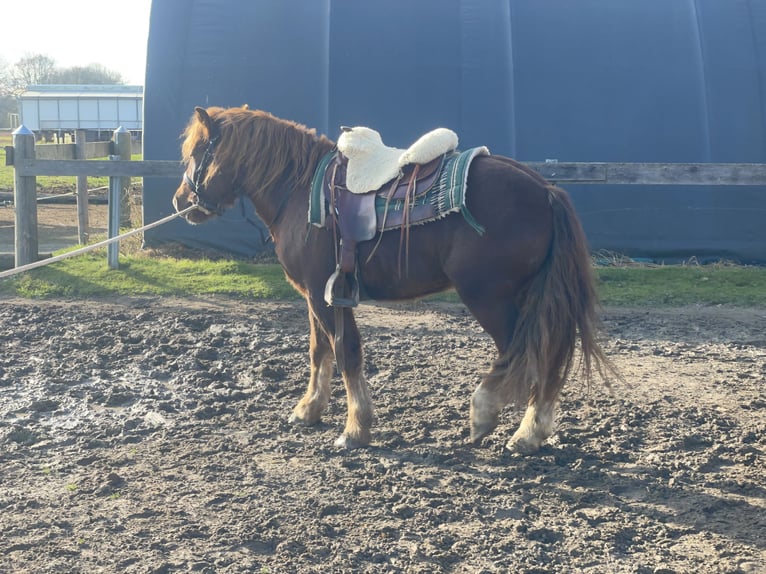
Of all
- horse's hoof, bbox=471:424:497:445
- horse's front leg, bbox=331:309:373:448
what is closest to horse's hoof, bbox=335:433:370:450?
horse's front leg, bbox=331:309:373:448

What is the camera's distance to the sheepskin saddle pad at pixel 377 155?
15.1 feet

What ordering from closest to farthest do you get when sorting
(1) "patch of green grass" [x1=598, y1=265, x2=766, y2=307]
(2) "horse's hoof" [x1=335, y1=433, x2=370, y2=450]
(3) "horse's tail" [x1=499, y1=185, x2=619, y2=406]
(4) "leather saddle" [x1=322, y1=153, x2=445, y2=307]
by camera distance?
(3) "horse's tail" [x1=499, y1=185, x2=619, y2=406] → (4) "leather saddle" [x1=322, y1=153, x2=445, y2=307] → (2) "horse's hoof" [x1=335, y1=433, x2=370, y2=450] → (1) "patch of green grass" [x1=598, y1=265, x2=766, y2=307]

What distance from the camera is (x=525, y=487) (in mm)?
4105

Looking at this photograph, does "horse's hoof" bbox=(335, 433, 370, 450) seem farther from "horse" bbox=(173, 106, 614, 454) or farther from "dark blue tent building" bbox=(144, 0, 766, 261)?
"dark blue tent building" bbox=(144, 0, 766, 261)

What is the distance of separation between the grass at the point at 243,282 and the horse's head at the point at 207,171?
10.0ft

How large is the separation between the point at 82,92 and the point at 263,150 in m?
44.0

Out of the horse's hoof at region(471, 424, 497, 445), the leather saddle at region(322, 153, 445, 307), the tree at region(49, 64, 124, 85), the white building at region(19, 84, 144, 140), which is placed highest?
the tree at region(49, 64, 124, 85)

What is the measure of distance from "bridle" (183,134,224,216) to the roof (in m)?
40.6

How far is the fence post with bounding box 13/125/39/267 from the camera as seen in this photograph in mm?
9180

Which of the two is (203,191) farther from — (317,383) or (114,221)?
(114,221)

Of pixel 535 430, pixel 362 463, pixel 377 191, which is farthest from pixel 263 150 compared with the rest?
pixel 535 430

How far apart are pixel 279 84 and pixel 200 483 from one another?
7104mm

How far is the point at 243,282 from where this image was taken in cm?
880

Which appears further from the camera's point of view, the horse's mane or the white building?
the white building
